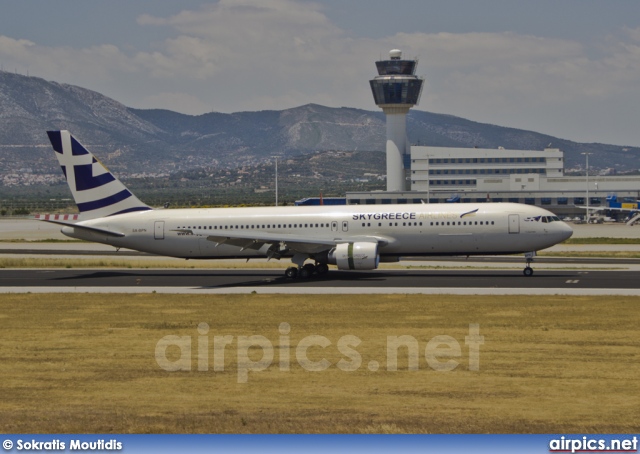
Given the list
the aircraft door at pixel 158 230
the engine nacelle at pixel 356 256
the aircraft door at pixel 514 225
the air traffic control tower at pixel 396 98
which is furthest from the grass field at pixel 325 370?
the air traffic control tower at pixel 396 98

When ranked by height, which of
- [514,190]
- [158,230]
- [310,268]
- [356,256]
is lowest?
[310,268]

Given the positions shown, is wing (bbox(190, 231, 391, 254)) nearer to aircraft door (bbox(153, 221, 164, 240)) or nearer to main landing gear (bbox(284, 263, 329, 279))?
main landing gear (bbox(284, 263, 329, 279))

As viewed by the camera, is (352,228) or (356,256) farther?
(352,228)

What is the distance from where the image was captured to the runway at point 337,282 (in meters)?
44.4

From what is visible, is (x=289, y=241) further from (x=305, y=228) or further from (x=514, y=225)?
(x=514, y=225)

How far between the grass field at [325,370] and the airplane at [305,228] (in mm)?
10456

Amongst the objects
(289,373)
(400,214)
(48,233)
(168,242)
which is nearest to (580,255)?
(400,214)

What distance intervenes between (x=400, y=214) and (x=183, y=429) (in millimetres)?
33049

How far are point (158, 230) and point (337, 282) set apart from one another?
12.2 m

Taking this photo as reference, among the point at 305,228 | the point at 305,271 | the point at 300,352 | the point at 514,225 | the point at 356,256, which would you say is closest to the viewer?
the point at 300,352

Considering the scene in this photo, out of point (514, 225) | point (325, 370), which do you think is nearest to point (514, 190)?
point (514, 225)

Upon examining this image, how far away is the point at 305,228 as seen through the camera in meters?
52.6

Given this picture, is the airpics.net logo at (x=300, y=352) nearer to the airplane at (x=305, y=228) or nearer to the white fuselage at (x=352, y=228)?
the airplane at (x=305, y=228)

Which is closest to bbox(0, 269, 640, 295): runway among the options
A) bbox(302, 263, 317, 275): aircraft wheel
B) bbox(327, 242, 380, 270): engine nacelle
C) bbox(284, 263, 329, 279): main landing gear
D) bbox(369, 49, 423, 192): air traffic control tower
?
bbox(284, 263, 329, 279): main landing gear
